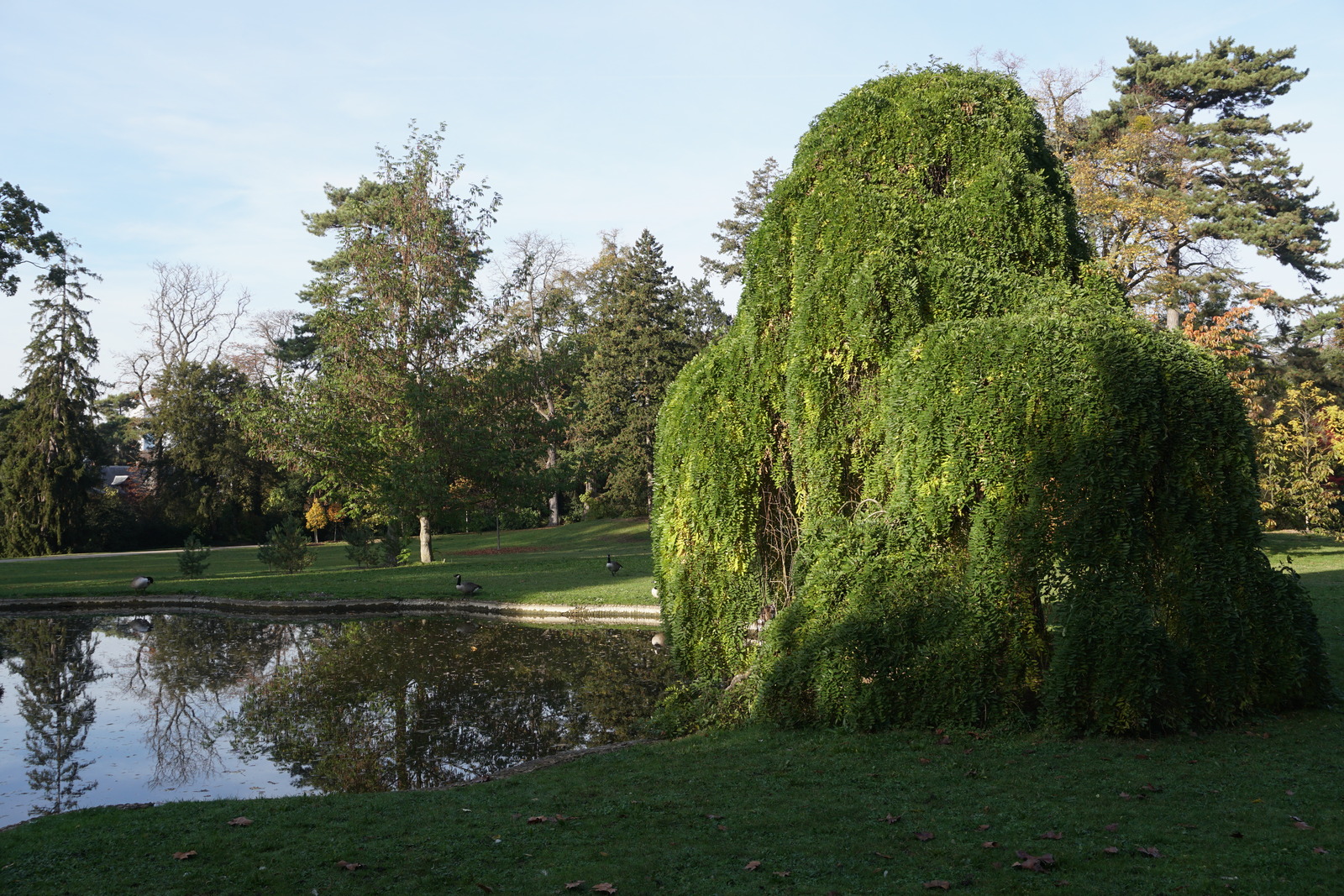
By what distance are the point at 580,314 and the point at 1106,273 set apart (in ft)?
158

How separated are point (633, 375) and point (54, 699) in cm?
3288

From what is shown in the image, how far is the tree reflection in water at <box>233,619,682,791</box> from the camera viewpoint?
934 cm

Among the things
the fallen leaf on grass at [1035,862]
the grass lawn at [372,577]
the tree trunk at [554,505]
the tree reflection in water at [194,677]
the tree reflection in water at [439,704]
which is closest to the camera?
the fallen leaf on grass at [1035,862]

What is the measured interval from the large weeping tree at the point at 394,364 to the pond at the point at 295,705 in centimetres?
940

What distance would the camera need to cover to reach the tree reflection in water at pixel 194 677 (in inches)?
381

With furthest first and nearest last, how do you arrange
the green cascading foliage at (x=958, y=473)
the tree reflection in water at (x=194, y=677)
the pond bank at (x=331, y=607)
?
the pond bank at (x=331, y=607) < the tree reflection in water at (x=194, y=677) < the green cascading foliage at (x=958, y=473)

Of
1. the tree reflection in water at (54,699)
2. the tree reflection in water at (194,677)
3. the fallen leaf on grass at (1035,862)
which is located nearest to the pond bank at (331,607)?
the tree reflection in water at (194,677)

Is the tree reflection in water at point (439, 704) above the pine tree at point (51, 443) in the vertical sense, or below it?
below

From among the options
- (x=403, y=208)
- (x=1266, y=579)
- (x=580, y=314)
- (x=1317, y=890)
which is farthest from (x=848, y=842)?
(x=580, y=314)

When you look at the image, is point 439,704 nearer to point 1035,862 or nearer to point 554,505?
point 1035,862

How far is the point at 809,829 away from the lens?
18.3ft

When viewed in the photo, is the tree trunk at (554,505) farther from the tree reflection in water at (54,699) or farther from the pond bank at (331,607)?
the tree reflection in water at (54,699)

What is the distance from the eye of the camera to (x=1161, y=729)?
753 centimetres

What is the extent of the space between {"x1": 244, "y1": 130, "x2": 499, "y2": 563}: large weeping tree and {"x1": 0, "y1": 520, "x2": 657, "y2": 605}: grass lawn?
293 cm
